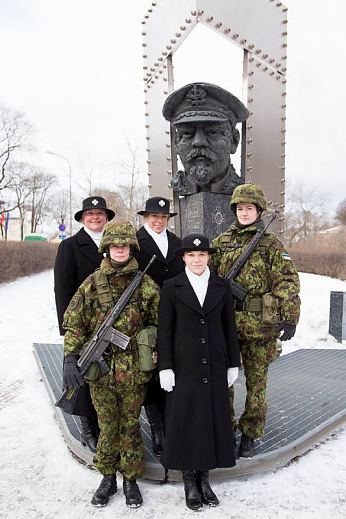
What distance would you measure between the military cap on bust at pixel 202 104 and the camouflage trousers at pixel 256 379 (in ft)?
7.85

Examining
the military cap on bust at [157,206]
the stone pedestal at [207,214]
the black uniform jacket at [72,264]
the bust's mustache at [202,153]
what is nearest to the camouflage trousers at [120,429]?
the black uniform jacket at [72,264]

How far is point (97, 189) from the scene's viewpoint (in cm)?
3039

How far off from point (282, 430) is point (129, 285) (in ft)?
6.68

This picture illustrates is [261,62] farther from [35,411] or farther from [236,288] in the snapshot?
[35,411]

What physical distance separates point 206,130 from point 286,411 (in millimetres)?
3033

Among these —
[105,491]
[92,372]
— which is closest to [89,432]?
[105,491]

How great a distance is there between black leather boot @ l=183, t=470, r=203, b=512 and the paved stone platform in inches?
11.5

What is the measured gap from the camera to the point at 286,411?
4195 millimetres

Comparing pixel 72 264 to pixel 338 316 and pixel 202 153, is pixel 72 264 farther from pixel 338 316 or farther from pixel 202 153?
pixel 338 316

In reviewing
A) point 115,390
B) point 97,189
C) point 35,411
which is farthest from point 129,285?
point 97,189

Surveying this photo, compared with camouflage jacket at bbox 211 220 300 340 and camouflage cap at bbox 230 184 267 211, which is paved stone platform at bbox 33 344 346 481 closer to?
camouflage jacket at bbox 211 220 300 340

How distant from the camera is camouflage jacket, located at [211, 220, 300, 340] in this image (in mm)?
3027

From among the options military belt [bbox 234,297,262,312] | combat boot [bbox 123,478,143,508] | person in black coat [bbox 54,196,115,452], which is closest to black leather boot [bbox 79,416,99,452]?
person in black coat [bbox 54,196,115,452]

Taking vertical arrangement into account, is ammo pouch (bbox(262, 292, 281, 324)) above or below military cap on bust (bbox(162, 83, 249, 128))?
below
